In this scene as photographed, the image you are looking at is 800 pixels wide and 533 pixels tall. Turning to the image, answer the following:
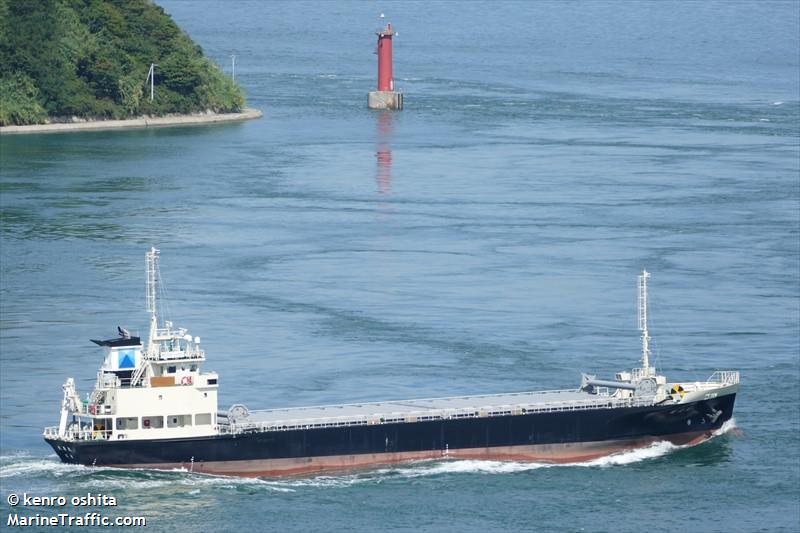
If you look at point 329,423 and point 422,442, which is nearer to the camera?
point 329,423

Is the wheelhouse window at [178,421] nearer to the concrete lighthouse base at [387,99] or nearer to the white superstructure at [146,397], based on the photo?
the white superstructure at [146,397]

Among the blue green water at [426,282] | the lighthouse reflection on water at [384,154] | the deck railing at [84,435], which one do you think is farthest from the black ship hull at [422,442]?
the lighthouse reflection on water at [384,154]

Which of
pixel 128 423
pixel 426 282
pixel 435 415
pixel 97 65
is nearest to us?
pixel 128 423

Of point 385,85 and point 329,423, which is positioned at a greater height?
point 385,85

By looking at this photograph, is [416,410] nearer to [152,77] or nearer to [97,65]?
[97,65]

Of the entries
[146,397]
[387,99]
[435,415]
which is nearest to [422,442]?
[435,415]

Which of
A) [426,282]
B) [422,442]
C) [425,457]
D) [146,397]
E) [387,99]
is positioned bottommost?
[425,457]

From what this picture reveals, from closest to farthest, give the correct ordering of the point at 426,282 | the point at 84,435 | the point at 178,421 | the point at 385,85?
the point at 84,435
the point at 178,421
the point at 426,282
the point at 385,85
